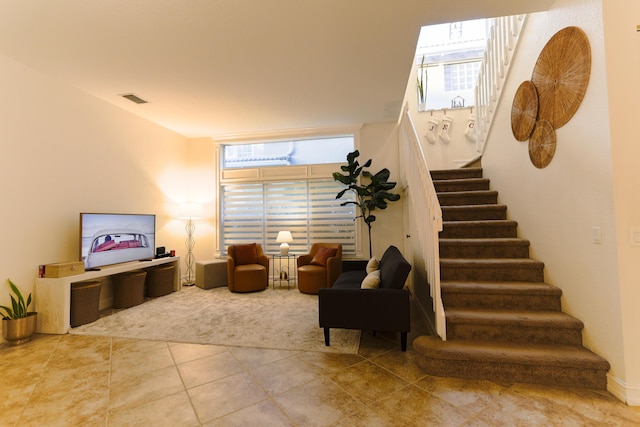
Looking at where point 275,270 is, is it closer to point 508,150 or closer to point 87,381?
point 87,381

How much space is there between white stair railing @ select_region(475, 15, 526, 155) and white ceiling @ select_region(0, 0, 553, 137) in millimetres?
803

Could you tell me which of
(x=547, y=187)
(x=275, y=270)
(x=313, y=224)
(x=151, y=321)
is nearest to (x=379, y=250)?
(x=313, y=224)

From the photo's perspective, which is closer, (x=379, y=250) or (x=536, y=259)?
(x=536, y=259)

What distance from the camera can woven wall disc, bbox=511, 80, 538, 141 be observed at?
109 inches

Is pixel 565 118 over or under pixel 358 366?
over

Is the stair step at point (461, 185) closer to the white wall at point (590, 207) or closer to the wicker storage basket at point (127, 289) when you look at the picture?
the white wall at point (590, 207)

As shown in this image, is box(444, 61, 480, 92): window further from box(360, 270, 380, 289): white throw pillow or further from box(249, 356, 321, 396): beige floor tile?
box(249, 356, 321, 396): beige floor tile

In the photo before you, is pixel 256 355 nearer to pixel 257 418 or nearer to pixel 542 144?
pixel 257 418

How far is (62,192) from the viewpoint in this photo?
3.64 metres

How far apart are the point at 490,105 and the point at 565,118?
5.33ft

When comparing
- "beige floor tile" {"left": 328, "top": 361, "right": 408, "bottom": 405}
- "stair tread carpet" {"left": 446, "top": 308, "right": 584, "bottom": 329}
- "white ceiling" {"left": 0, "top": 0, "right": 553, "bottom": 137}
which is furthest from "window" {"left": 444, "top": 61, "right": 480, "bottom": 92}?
"beige floor tile" {"left": 328, "top": 361, "right": 408, "bottom": 405}

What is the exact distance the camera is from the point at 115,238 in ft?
13.3

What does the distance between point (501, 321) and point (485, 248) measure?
92cm

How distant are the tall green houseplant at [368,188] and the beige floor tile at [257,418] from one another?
3593mm
